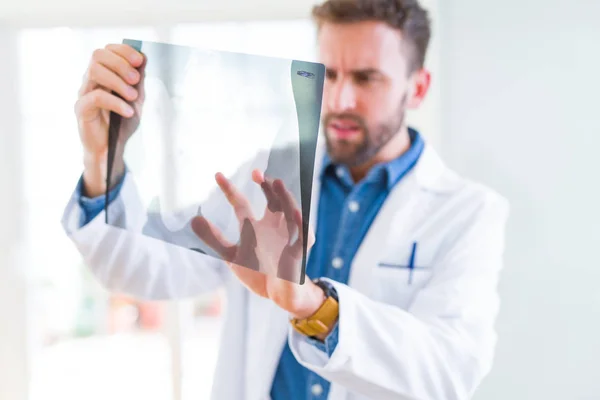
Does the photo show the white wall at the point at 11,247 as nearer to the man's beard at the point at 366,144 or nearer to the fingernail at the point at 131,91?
the fingernail at the point at 131,91

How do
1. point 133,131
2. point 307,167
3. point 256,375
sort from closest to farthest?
1. point 307,167
2. point 133,131
3. point 256,375

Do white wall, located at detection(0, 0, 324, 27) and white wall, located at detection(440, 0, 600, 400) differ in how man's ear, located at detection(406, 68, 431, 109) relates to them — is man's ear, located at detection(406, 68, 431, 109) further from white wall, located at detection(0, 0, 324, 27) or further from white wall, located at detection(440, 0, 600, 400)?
white wall, located at detection(0, 0, 324, 27)

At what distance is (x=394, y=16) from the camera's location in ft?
2.67

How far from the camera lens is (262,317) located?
822mm

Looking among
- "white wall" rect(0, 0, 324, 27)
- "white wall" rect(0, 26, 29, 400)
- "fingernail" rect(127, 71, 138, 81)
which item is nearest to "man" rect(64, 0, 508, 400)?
"fingernail" rect(127, 71, 138, 81)

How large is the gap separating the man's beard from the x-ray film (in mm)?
198

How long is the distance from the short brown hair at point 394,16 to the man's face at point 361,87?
1 centimetres

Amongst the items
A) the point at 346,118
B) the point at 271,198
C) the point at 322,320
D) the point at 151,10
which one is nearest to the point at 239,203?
the point at 271,198

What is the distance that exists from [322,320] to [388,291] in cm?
16

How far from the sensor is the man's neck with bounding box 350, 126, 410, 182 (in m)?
0.85

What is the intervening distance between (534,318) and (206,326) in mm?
544

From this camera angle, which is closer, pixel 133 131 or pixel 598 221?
pixel 133 131

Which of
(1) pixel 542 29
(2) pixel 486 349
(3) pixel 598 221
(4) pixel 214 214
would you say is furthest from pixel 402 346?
(1) pixel 542 29

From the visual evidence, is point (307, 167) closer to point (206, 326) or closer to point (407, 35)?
point (407, 35)
